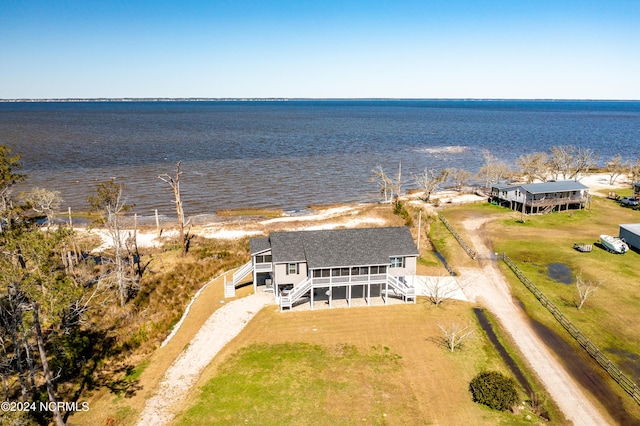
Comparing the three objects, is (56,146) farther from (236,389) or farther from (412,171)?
(236,389)

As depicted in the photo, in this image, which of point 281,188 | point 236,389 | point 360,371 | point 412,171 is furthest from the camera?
point 412,171

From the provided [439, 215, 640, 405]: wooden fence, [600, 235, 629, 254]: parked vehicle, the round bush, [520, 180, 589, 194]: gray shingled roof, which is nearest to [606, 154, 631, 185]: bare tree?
[520, 180, 589, 194]: gray shingled roof

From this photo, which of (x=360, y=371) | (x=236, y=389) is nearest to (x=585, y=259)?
(x=360, y=371)

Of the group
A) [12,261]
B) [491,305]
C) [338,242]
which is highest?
[12,261]

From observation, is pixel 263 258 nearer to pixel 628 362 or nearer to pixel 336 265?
pixel 336 265

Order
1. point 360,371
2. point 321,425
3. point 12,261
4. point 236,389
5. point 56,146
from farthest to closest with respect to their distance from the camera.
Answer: point 56,146, point 360,371, point 236,389, point 321,425, point 12,261

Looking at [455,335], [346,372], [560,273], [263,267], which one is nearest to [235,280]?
[263,267]
